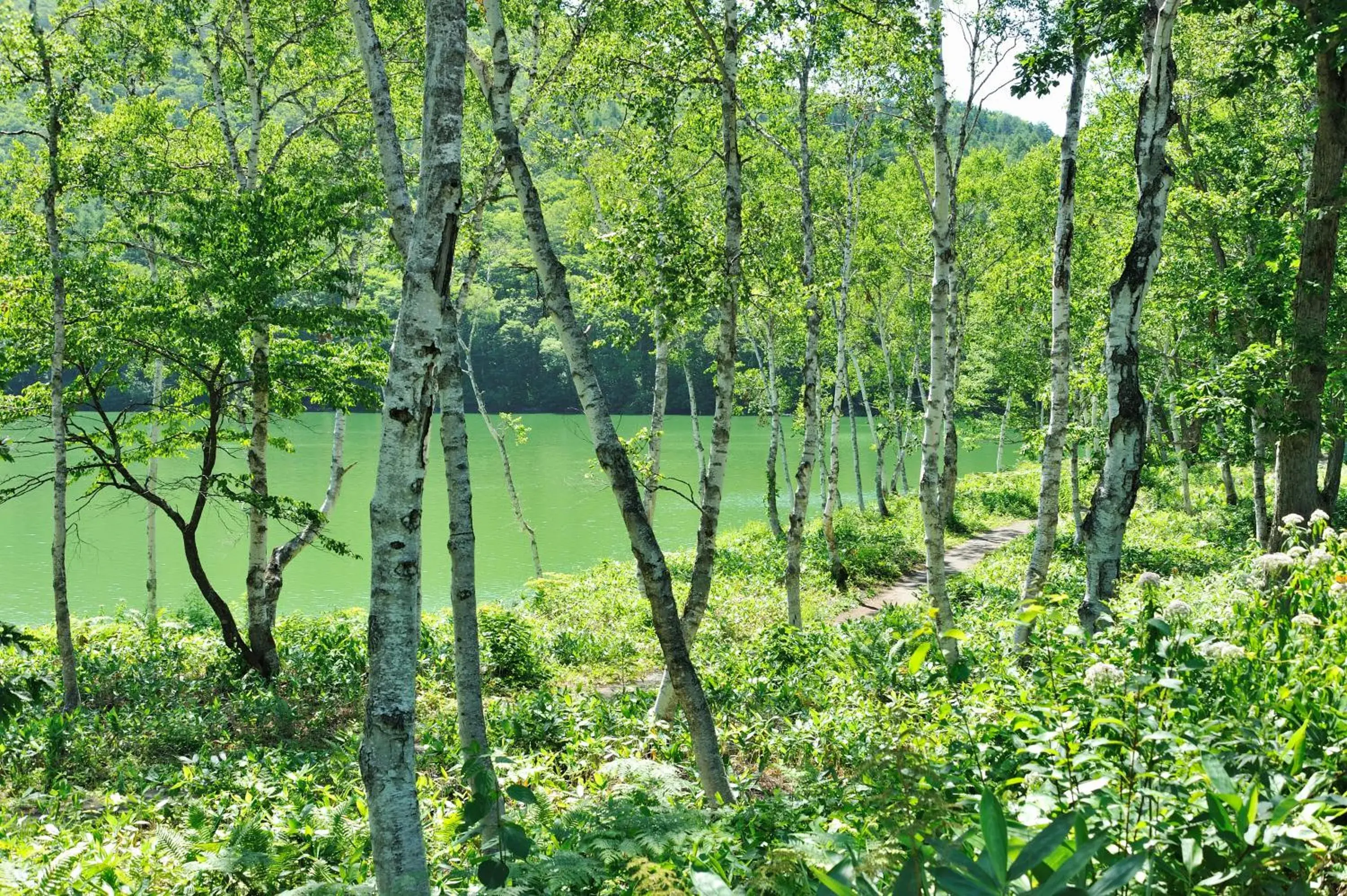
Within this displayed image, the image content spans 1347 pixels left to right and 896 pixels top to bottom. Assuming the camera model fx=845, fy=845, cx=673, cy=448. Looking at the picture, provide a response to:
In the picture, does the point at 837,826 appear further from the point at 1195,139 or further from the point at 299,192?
the point at 1195,139

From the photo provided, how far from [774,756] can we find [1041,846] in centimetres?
610

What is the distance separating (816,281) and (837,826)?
30.1 ft

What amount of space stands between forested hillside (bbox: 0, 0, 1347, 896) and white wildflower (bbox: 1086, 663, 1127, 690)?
0.06ft

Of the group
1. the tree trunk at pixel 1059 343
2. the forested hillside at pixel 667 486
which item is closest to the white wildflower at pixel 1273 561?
the forested hillside at pixel 667 486

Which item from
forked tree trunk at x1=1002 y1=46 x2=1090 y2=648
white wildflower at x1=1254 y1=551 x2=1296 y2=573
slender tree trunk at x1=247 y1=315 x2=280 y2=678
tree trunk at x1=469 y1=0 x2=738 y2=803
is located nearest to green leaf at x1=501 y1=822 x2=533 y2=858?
tree trunk at x1=469 y1=0 x2=738 y2=803

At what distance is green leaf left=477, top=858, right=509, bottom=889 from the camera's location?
2.91 m

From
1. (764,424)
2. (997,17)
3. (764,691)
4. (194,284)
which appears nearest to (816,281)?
(997,17)

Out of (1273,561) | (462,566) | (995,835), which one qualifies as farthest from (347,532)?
(995,835)

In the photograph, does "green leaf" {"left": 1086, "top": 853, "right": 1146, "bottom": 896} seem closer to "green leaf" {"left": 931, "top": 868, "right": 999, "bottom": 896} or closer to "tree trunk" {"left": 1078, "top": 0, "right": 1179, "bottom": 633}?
"green leaf" {"left": 931, "top": 868, "right": 999, "bottom": 896}

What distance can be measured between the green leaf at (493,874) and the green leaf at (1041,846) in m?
1.87

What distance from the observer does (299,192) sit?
1105 cm

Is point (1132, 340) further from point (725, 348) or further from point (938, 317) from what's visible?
point (725, 348)

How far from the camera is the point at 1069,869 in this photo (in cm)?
166

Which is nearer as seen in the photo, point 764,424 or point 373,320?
point 373,320
